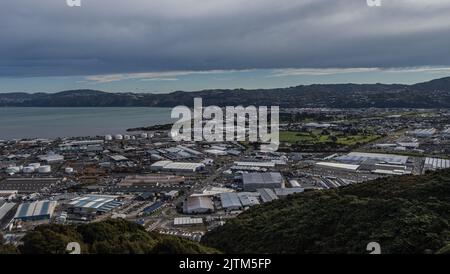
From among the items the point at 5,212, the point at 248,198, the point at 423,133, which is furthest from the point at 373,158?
the point at 5,212

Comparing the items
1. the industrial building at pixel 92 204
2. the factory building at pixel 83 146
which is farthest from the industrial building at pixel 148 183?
the factory building at pixel 83 146

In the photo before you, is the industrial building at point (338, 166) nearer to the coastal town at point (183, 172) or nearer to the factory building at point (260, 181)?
the coastal town at point (183, 172)

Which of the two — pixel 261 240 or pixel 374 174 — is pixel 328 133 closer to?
pixel 374 174

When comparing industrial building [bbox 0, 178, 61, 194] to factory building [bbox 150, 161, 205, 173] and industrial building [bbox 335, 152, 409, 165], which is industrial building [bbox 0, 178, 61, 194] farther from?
industrial building [bbox 335, 152, 409, 165]

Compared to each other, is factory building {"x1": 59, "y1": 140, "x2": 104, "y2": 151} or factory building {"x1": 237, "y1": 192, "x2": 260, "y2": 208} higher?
factory building {"x1": 59, "y1": 140, "x2": 104, "y2": 151}

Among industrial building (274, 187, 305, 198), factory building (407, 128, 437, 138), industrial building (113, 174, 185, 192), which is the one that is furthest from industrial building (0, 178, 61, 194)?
factory building (407, 128, 437, 138)

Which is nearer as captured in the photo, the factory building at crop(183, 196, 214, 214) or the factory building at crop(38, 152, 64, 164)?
the factory building at crop(183, 196, 214, 214)

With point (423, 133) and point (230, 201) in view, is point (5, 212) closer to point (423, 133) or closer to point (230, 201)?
point (230, 201)
